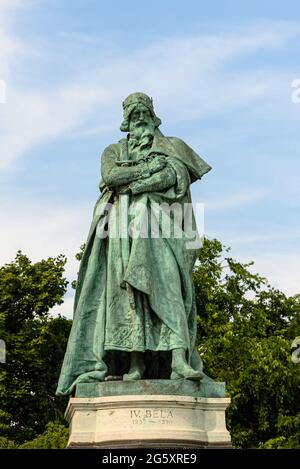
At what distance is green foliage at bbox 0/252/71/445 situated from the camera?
2908 centimetres

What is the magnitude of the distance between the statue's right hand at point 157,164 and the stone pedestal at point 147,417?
2586mm

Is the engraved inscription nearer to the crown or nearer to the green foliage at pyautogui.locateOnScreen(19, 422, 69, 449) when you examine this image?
the crown

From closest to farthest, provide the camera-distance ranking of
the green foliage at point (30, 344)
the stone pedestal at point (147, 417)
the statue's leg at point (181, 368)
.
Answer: the stone pedestal at point (147, 417) < the statue's leg at point (181, 368) < the green foliage at point (30, 344)

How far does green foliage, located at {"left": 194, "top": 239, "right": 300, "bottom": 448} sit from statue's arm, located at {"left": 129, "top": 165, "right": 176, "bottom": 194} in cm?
1726

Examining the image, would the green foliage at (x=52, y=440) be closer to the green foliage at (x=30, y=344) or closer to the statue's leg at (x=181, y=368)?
the green foliage at (x=30, y=344)

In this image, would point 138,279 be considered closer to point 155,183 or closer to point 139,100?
point 155,183

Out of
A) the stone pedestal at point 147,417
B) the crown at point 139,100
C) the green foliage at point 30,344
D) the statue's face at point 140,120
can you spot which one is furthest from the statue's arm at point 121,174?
the green foliage at point 30,344

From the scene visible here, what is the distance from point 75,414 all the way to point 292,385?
20432mm

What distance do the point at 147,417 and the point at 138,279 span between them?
160cm

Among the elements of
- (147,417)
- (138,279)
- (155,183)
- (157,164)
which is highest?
(157,164)

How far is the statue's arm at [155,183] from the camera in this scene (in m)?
11.7

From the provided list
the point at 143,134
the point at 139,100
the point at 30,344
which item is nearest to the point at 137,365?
the point at 143,134

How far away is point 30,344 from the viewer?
2930cm
